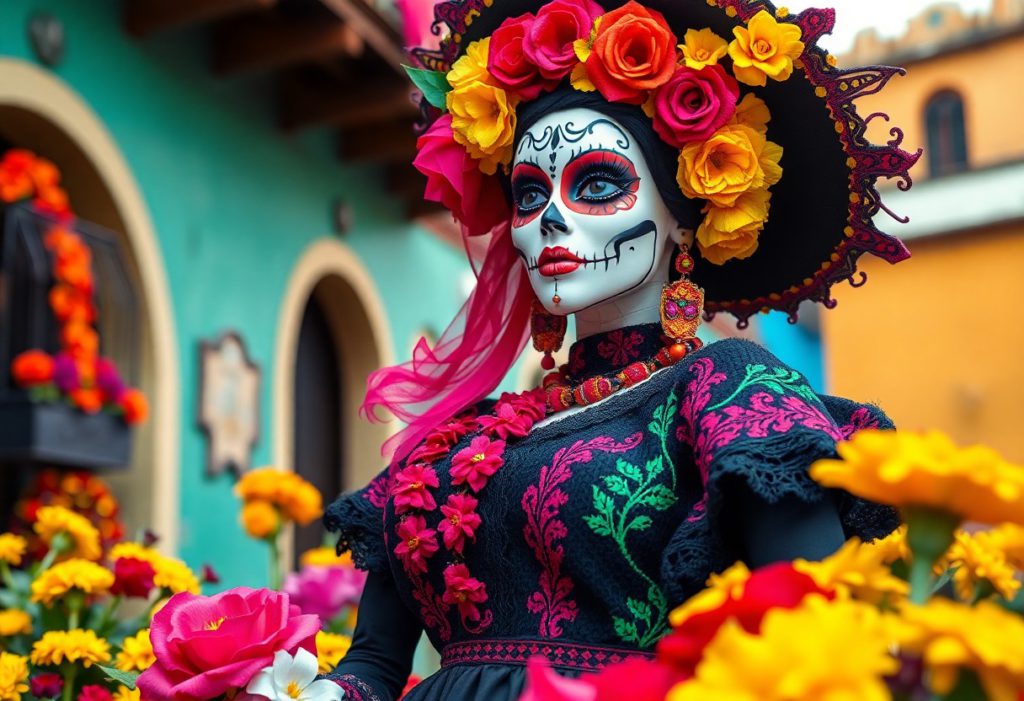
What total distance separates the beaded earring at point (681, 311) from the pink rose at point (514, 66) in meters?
0.34

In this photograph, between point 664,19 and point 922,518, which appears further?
point 664,19

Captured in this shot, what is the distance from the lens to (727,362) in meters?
1.59

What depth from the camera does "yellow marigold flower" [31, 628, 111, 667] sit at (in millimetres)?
2039

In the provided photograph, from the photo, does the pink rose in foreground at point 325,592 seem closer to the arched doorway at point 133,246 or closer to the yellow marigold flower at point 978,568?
the yellow marigold flower at point 978,568

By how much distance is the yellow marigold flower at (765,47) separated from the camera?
174 cm

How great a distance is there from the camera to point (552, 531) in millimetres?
1608

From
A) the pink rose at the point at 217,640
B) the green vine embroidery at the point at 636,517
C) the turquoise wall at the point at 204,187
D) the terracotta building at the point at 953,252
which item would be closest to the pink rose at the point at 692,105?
the green vine embroidery at the point at 636,517

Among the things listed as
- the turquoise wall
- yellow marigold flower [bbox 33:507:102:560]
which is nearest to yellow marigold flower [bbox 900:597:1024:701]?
yellow marigold flower [bbox 33:507:102:560]

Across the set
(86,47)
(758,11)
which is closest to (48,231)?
(86,47)

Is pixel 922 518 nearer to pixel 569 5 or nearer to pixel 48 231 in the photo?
pixel 569 5

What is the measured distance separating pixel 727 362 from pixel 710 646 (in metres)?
0.69

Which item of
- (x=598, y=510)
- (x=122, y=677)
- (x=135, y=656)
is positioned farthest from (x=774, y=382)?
(x=135, y=656)

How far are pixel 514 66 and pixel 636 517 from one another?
27.0 inches

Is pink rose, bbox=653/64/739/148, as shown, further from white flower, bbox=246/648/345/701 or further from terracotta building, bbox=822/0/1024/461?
terracotta building, bbox=822/0/1024/461
